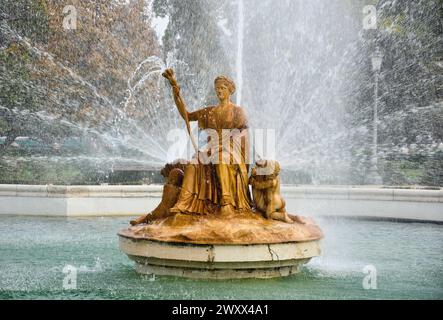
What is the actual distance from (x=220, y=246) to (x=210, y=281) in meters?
0.41

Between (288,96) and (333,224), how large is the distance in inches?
357

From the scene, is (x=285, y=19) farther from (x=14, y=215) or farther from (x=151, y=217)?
(x=151, y=217)

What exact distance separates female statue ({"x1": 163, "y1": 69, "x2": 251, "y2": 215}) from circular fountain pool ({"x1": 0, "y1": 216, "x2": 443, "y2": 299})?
853 mm

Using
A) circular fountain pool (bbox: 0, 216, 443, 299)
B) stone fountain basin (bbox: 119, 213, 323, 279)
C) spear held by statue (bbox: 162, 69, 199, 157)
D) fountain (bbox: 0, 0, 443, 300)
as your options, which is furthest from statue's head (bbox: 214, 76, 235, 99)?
fountain (bbox: 0, 0, 443, 300)

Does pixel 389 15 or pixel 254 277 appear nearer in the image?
pixel 254 277

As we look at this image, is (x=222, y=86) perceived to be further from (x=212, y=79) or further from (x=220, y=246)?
(x=212, y=79)

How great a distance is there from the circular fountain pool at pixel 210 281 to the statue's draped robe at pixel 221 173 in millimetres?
870

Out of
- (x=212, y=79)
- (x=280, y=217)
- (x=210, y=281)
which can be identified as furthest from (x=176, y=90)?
(x=212, y=79)

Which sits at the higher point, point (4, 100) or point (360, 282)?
point (4, 100)

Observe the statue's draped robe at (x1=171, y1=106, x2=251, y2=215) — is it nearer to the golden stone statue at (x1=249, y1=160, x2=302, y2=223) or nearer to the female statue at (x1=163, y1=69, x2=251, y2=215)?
the female statue at (x1=163, y1=69, x2=251, y2=215)

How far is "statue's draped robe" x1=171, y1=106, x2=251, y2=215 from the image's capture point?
7.25 meters
